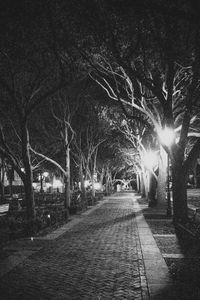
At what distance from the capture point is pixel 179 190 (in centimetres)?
1483

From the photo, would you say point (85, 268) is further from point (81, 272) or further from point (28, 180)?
point (28, 180)

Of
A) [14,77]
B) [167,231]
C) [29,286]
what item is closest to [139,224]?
[167,231]

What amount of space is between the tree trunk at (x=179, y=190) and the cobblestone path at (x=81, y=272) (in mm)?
3304

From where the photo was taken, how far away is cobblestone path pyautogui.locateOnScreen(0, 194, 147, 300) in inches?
252

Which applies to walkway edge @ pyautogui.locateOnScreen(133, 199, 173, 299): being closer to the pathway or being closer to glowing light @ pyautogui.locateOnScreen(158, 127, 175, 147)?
the pathway

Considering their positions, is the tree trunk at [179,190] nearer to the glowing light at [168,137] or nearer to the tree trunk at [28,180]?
the glowing light at [168,137]

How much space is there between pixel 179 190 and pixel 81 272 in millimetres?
8084

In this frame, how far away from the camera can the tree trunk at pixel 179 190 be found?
1471 centimetres

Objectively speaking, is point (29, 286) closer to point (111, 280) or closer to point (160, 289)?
point (111, 280)

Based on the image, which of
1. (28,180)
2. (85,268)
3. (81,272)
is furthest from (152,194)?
(81,272)

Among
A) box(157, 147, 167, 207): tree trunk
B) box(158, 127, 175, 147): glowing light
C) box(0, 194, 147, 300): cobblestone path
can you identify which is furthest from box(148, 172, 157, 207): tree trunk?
box(0, 194, 147, 300): cobblestone path

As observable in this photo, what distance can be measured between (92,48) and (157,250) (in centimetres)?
822

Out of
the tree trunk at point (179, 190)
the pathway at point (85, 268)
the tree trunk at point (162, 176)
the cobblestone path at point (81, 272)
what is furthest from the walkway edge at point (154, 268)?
the tree trunk at point (162, 176)

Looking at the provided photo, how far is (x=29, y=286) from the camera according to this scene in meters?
6.82
